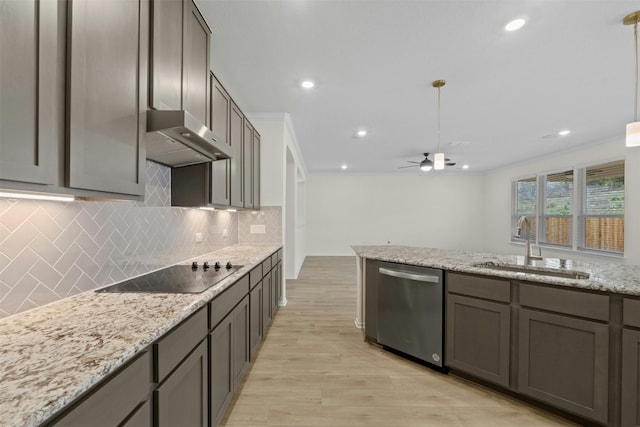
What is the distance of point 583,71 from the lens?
274 cm

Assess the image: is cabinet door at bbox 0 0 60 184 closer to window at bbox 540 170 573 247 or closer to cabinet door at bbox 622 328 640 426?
cabinet door at bbox 622 328 640 426

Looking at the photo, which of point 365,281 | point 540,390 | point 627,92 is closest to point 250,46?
point 365,281

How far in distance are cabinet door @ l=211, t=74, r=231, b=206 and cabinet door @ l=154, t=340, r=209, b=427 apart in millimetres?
1310

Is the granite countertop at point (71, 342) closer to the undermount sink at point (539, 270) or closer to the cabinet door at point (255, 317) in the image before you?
the cabinet door at point (255, 317)

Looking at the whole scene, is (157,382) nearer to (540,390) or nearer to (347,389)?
(347,389)

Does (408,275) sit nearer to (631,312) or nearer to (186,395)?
(631,312)

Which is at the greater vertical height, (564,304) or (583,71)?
(583,71)

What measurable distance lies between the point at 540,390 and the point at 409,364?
0.95m

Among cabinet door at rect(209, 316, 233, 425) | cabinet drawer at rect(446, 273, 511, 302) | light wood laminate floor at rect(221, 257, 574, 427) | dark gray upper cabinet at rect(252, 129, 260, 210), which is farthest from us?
dark gray upper cabinet at rect(252, 129, 260, 210)

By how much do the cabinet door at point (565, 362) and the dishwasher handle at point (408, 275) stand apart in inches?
24.2

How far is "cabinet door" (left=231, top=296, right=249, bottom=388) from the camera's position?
1826 mm

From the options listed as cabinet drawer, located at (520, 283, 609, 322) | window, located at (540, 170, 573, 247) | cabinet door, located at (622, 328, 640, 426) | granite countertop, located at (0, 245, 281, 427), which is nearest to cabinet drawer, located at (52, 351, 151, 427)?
granite countertop, located at (0, 245, 281, 427)

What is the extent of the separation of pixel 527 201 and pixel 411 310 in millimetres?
6977

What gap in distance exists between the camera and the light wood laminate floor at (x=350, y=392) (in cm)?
179
